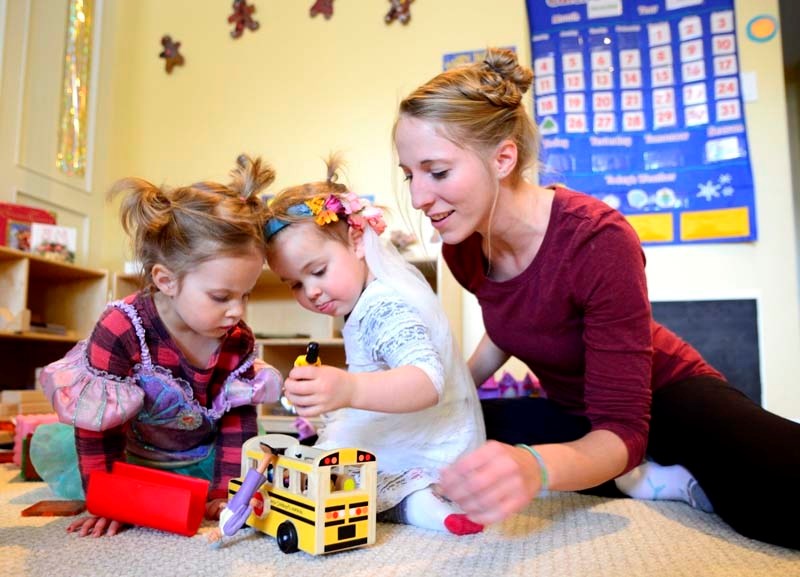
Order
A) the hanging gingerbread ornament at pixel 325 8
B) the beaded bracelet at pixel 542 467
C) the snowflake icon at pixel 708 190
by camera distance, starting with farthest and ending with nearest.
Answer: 1. the hanging gingerbread ornament at pixel 325 8
2. the snowflake icon at pixel 708 190
3. the beaded bracelet at pixel 542 467

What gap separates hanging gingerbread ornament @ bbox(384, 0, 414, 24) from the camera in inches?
110

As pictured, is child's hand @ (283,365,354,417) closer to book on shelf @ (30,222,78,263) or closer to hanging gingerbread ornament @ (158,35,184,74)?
book on shelf @ (30,222,78,263)

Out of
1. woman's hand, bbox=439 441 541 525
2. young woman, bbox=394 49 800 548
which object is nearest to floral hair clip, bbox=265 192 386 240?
young woman, bbox=394 49 800 548

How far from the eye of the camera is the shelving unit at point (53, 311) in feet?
8.08

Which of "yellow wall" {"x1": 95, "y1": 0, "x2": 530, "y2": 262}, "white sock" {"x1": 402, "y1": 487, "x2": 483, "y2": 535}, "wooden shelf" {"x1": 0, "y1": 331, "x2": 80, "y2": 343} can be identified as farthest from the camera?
"yellow wall" {"x1": 95, "y1": 0, "x2": 530, "y2": 262}

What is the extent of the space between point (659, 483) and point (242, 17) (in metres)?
2.79

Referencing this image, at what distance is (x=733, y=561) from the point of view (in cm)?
80

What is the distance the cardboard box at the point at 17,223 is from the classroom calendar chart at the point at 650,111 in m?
1.90

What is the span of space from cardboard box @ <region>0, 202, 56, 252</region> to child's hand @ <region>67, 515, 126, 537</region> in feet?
5.47

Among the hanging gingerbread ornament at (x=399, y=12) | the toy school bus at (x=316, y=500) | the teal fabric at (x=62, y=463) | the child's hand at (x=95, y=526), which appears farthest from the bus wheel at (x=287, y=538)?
the hanging gingerbread ornament at (x=399, y=12)

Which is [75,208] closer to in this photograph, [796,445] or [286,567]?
[286,567]

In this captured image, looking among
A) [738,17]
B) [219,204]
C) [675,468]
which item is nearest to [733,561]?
[675,468]

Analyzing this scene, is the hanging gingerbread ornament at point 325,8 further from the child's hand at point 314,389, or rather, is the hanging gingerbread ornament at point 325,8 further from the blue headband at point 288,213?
the child's hand at point 314,389

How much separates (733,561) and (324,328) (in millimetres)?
2117
